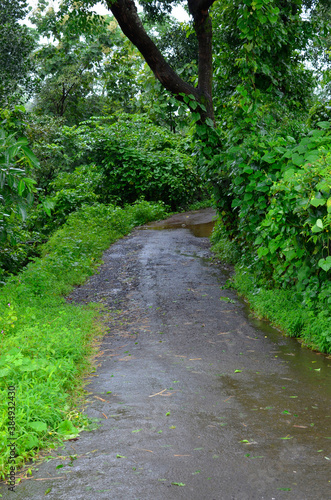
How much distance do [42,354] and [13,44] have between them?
1585 centimetres

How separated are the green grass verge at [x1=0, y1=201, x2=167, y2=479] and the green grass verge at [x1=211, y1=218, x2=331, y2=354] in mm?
2129

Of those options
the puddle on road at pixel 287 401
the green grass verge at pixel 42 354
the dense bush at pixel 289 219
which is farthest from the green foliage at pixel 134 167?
the puddle on road at pixel 287 401

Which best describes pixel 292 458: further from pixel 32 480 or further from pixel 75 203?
pixel 75 203

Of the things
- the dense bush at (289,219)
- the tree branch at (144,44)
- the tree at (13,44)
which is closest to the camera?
the dense bush at (289,219)

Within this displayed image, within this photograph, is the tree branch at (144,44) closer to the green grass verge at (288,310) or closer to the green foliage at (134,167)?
the green grass verge at (288,310)

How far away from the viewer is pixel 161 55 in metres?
7.72

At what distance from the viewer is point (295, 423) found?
3.33 metres

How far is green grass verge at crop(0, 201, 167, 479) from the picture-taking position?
121 inches

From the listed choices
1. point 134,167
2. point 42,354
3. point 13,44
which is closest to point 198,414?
point 42,354

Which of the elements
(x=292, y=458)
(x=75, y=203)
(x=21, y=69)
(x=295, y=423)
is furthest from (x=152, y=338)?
(x=21, y=69)

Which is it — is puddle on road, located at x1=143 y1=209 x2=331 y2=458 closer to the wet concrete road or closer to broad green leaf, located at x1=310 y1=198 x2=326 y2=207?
the wet concrete road

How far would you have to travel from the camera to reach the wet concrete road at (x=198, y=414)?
8.66ft

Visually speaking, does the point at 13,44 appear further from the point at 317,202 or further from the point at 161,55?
the point at 317,202

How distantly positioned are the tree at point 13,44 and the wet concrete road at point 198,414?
13986 mm
